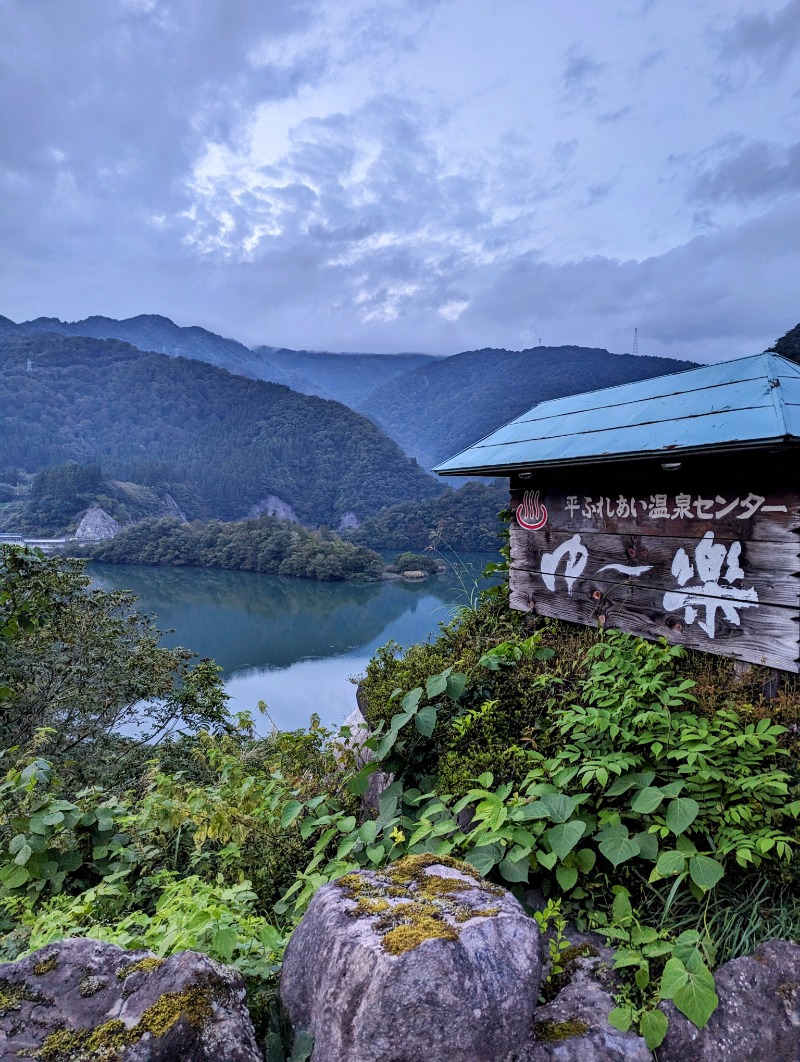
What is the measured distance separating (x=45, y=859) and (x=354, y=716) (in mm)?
2876

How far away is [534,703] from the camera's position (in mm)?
3240

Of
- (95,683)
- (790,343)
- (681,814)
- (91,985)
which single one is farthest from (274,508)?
(91,985)

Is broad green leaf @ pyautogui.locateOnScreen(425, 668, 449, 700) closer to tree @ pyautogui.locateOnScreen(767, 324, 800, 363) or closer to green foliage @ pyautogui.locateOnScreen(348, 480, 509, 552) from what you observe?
tree @ pyautogui.locateOnScreen(767, 324, 800, 363)

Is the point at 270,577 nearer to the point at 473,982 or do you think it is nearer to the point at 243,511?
the point at 243,511

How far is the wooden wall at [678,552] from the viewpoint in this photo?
268 cm

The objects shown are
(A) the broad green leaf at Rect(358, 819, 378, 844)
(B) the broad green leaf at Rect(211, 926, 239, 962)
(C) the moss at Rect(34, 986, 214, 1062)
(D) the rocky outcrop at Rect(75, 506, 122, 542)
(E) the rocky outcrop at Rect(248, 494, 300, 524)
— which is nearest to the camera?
(C) the moss at Rect(34, 986, 214, 1062)

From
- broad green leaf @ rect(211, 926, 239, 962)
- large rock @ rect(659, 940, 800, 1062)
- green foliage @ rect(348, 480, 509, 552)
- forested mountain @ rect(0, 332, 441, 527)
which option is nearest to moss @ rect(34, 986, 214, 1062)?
broad green leaf @ rect(211, 926, 239, 962)

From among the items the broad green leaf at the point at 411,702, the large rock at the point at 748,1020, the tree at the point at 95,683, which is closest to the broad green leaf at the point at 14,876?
the broad green leaf at the point at 411,702

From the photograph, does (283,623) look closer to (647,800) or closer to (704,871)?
(647,800)

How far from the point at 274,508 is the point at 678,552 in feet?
255

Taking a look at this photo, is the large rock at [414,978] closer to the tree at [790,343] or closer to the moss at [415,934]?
the moss at [415,934]

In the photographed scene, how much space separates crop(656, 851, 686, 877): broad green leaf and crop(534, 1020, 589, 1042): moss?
546mm

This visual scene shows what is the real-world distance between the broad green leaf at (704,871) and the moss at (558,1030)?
60cm

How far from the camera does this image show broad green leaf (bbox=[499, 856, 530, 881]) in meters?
2.12
